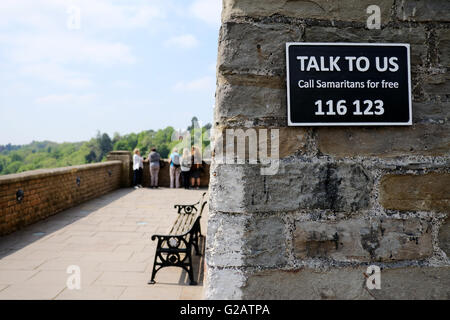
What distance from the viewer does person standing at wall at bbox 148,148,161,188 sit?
40.2 ft

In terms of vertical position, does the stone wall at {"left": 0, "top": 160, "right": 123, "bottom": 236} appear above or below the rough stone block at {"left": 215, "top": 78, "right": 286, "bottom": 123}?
below

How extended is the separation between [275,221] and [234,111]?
47 centimetres

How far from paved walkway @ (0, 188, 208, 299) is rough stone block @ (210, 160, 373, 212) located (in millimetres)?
2377

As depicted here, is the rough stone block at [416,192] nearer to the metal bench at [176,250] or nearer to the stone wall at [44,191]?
the metal bench at [176,250]

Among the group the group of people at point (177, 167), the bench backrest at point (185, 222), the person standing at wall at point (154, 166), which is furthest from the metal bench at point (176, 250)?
the person standing at wall at point (154, 166)

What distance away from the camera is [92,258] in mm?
4469

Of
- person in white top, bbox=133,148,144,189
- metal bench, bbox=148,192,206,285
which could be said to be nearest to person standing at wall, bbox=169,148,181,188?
person in white top, bbox=133,148,144,189

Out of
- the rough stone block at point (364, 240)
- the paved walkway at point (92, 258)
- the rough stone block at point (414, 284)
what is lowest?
the paved walkway at point (92, 258)

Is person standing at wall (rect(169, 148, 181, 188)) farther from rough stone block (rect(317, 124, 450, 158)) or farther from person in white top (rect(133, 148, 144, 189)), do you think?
rough stone block (rect(317, 124, 450, 158))

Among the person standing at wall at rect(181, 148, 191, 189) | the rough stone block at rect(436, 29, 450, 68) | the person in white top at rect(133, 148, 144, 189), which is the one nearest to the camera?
the rough stone block at rect(436, 29, 450, 68)

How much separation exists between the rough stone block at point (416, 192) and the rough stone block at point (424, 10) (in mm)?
672

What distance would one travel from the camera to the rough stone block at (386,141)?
1387 millimetres

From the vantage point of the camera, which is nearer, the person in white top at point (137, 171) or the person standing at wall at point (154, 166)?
the person standing at wall at point (154, 166)

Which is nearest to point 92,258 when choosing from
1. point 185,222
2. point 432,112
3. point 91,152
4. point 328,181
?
point 185,222
